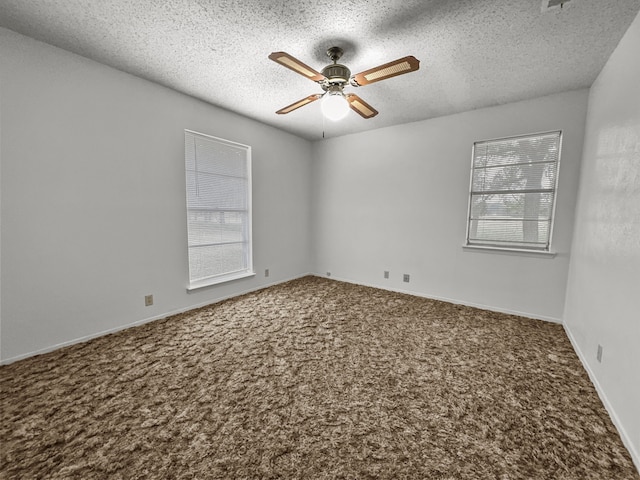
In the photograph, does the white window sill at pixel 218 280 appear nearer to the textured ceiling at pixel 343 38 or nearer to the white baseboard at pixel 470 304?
the white baseboard at pixel 470 304

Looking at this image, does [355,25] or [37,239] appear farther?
[37,239]

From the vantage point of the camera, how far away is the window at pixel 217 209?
326cm

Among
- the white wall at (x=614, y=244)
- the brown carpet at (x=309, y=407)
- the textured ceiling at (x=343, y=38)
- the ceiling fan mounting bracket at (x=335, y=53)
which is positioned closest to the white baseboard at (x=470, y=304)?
the brown carpet at (x=309, y=407)

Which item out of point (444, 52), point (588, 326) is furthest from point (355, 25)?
point (588, 326)

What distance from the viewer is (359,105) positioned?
238 centimetres

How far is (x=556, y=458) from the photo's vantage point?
1.31 meters

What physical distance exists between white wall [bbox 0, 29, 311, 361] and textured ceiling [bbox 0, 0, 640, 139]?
26cm

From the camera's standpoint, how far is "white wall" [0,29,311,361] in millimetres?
2041

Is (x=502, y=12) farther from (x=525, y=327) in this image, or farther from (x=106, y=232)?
(x=106, y=232)

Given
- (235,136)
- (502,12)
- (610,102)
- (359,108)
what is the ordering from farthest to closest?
(235,136) < (359,108) < (610,102) < (502,12)

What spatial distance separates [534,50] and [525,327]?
2.68 m

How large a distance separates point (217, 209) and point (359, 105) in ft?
7.38

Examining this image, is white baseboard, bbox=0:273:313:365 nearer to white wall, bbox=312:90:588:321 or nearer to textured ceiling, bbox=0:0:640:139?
white wall, bbox=312:90:588:321

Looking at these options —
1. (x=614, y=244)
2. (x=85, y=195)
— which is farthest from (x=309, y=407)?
(x=85, y=195)
